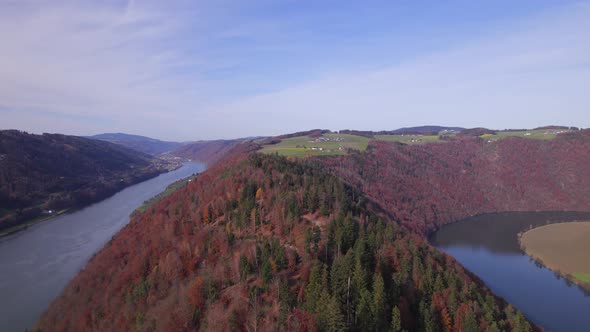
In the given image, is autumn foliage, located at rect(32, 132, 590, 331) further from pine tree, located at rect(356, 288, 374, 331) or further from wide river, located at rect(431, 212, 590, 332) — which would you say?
wide river, located at rect(431, 212, 590, 332)

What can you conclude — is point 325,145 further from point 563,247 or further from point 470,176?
point 563,247

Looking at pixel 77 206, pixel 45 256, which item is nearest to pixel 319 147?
pixel 77 206

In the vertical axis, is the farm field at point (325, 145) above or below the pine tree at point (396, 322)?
above

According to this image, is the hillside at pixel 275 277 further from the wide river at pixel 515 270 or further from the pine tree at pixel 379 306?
the wide river at pixel 515 270

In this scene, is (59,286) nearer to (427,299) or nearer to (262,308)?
(262,308)

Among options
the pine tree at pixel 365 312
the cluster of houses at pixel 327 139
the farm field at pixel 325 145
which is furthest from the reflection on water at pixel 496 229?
the pine tree at pixel 365 312

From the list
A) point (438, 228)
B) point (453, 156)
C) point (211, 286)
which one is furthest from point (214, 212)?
point (453, 156)
